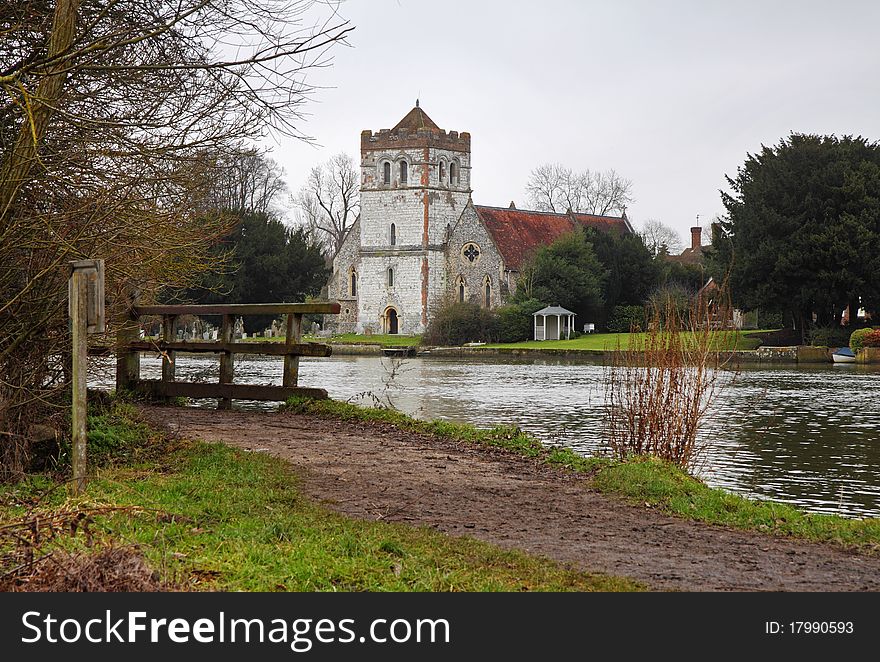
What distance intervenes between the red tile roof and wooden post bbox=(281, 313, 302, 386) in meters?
47.4

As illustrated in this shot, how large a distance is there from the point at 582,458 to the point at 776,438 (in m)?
5.64

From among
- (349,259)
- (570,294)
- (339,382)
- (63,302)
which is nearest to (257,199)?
(349,259)

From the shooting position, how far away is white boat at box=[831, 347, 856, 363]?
37312 millimetres

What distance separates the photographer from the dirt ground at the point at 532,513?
5.80 metres

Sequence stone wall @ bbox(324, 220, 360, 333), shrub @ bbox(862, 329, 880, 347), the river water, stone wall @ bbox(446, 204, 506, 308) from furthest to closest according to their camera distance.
Answer: stone wall @ bbox(324, 220, 360, 333), stone wall @ bbox(446, 204, 506, 308), shrub @ bbox(862, 329, 880, 347), the river water

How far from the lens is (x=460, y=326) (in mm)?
51844

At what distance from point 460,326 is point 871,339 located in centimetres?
2036

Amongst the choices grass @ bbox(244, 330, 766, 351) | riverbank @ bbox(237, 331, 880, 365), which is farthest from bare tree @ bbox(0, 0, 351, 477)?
grass @ bbox(244, 330, 766, 351)

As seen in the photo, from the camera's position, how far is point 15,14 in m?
8.16

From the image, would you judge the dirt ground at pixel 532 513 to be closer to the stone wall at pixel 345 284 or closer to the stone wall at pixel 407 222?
the stone wall at pixel 407 222

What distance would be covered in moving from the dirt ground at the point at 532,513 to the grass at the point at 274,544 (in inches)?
14.4

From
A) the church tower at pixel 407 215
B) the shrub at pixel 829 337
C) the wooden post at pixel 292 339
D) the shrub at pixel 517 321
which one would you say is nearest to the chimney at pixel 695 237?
the church tower at pixel 407 215

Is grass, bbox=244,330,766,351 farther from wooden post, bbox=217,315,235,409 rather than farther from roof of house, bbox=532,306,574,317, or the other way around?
wooden post, bbox=217,315,235,409

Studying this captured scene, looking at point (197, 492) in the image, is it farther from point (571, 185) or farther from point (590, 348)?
point (571, 185)
